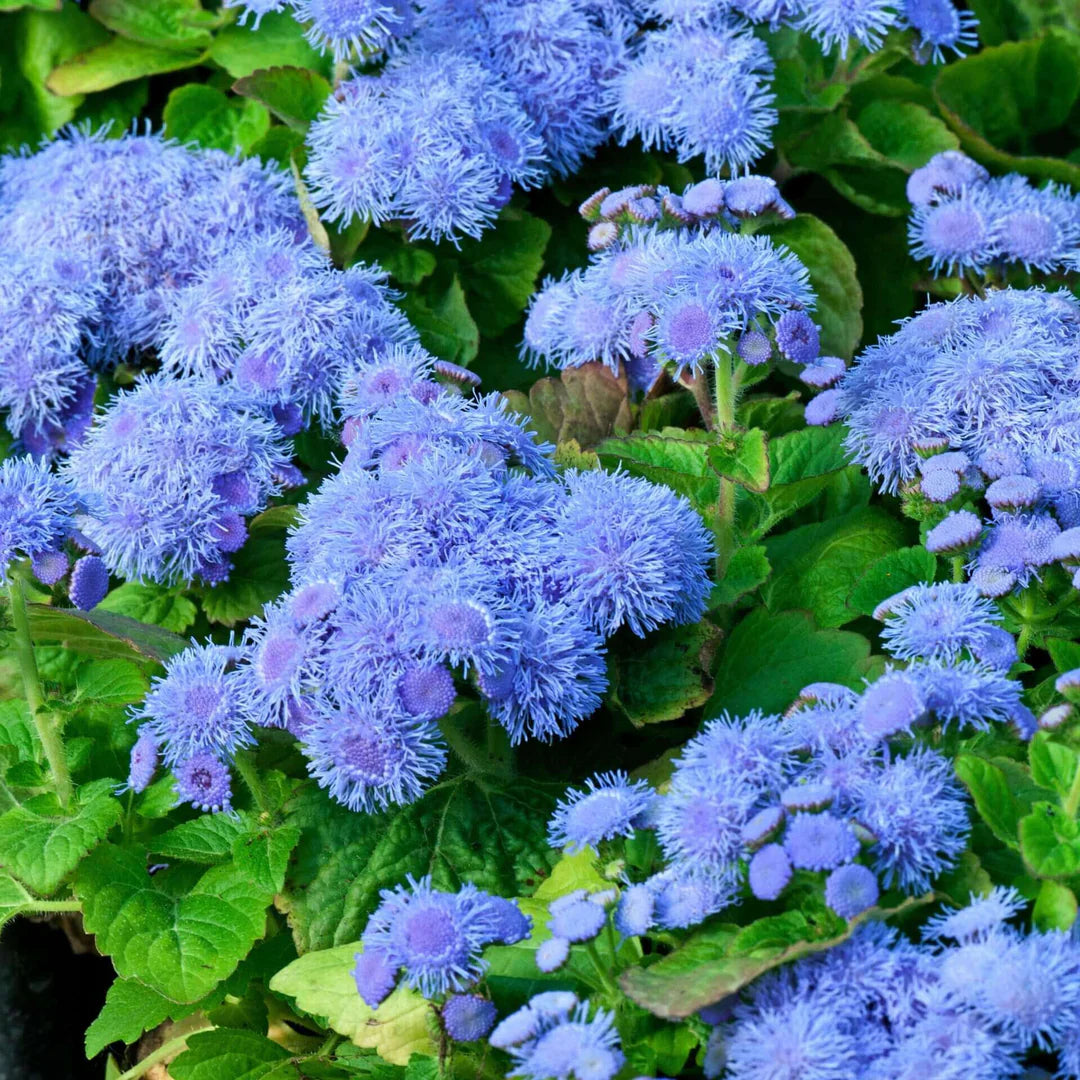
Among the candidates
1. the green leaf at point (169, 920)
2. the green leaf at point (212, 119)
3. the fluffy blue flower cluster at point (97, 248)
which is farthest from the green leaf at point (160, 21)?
the green leaf at point (169, 920)

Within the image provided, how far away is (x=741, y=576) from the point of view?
1.96 metres

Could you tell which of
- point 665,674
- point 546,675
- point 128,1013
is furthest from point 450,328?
point 128,1013

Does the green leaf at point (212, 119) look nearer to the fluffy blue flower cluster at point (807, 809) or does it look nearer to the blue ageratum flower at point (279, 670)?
the blue ageratum flower at point (279, 670)

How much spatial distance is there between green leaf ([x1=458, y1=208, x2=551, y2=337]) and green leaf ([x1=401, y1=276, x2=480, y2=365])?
0.10 metres

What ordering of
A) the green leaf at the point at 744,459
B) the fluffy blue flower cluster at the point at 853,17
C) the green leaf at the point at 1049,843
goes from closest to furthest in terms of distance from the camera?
1. the green leaf at the point at 1049,843
2. the green leaf at the point at 744,459
3. the fluffy blue flower cluster at the point at 853,17

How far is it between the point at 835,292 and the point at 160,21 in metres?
1.57

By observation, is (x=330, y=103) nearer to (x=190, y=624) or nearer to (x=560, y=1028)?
(x=190, y=624)

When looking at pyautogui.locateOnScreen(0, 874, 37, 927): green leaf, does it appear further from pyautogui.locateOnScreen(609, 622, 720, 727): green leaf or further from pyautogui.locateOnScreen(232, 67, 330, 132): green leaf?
pyautogui.locateOnScreen(232, 67, 330, 132): green leaf

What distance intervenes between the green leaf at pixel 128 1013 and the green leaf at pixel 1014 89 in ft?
7.15

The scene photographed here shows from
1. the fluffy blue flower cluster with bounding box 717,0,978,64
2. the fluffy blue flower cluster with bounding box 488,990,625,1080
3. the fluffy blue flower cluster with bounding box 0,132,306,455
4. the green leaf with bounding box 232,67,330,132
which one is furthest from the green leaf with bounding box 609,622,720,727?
the green leaf with bounding box 232,67,330,132

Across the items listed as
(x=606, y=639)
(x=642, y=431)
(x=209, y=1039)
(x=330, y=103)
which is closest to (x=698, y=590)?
(x=606, y=639)

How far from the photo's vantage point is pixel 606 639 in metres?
1.94

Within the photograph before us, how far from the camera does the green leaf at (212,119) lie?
9.59 feet

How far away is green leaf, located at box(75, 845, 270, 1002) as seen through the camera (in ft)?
5.83
